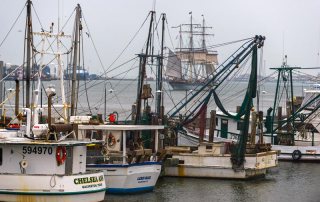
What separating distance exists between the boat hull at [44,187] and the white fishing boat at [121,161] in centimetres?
452

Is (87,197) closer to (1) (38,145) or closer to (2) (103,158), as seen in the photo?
(1) (38,145)

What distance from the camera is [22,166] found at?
32.3 meters

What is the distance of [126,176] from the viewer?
36.9 meters

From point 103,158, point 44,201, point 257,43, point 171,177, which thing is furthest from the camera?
point 257,43

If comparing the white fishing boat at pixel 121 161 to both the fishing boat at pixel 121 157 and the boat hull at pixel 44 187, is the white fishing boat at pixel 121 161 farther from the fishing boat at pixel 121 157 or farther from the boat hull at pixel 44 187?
the boat hull at pixel 44 187

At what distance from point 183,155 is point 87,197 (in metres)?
13.1

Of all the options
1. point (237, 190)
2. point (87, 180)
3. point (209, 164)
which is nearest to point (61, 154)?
point (87, 180)

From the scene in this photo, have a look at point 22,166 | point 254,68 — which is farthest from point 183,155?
point 22,166

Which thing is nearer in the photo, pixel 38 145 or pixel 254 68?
pixel 38 145

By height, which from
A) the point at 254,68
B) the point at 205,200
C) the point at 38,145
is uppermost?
the point at 254,68

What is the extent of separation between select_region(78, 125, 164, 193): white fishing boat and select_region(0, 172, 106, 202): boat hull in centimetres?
452

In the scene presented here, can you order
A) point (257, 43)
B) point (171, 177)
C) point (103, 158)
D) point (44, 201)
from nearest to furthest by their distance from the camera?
point (44, 201) → point (103, 158) → point (171, 177) → point (257, 43)

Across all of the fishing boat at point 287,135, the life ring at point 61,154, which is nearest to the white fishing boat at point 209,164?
the fishing boat at point 287,135

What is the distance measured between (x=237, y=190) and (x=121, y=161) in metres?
7.18
